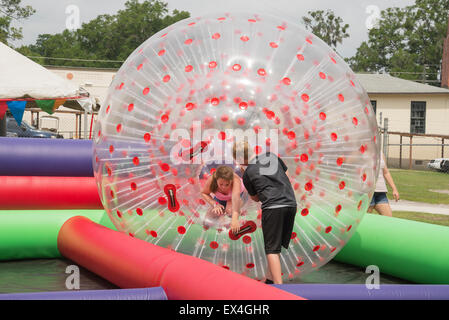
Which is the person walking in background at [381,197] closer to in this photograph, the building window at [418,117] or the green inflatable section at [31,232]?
the green inflatable section at [31,232]

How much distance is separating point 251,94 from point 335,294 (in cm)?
153

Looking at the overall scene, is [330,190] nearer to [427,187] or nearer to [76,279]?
[76,279]

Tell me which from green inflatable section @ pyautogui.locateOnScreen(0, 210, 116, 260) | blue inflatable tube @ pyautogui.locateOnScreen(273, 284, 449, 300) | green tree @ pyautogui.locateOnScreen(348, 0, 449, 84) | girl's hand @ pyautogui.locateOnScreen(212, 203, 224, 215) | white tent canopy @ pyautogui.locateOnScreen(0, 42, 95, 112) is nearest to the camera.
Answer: blue inflatable tube @ pyautogui.locateOnScreen(273, 284, 449, 300)

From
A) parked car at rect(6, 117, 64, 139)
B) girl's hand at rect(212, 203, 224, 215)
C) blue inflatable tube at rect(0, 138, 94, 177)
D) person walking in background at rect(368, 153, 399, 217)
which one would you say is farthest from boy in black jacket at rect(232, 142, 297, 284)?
parked car at rect(6, 117, 64, 139)

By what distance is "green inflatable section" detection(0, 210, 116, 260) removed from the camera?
595 cm

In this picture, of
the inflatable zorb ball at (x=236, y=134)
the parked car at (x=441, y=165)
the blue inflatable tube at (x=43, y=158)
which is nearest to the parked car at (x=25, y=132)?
the blue inflatable tube at (x=43, y=158)

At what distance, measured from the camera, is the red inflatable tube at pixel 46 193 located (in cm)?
679

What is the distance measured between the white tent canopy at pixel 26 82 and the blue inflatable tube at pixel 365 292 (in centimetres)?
561

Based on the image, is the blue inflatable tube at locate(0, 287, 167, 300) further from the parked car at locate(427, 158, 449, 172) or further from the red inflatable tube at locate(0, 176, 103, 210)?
the parked car at locate(427, 158, 449, 172)

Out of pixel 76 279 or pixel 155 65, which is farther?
pixel 76 279

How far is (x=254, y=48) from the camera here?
451 cm

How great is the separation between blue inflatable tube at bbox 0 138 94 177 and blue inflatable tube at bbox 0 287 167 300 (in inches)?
155
